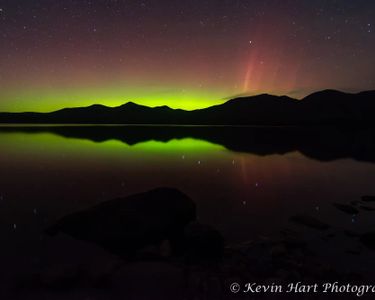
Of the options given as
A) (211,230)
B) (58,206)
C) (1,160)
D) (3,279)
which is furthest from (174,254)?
(1,160)

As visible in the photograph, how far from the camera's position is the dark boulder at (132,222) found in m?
12.4

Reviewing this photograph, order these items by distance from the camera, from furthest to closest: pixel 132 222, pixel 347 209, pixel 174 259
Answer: pixel 347 209, pixel 132 222, pixel 174 259

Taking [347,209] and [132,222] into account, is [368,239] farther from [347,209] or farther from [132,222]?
[132,222]

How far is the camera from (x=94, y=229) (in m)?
13.1

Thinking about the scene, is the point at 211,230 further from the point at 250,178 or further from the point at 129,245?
the point at 250,178

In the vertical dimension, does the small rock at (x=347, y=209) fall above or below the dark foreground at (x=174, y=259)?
above

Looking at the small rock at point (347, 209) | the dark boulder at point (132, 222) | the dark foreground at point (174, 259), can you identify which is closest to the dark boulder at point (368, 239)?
the dark foreground at point (174, 259)

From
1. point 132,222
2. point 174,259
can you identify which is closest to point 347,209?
point 174,259

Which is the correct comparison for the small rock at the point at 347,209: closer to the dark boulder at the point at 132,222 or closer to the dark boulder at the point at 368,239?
the dark boulder at the point at 368,239

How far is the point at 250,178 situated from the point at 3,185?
2193cm

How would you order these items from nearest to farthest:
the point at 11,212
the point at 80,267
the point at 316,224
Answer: the point at 80,267 < the point at 316,224 < the point at 11,212

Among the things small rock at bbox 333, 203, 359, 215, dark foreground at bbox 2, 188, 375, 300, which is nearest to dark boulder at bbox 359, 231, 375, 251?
dark foreground at bbox 2, 188, 375, 300

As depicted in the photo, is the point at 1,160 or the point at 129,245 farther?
the point at 1,160

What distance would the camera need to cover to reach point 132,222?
13.1 m
